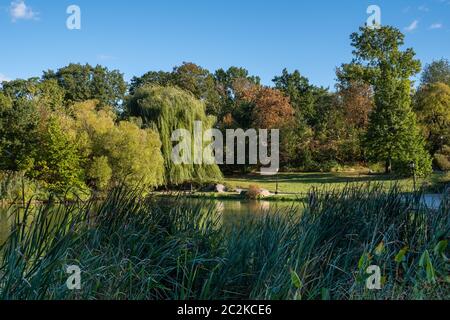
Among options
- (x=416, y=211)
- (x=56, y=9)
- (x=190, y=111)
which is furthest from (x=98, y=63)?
(x=416, y=211)

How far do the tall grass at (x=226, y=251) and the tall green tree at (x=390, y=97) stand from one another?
15.2 meters

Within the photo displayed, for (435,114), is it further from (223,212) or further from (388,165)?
(223,212)

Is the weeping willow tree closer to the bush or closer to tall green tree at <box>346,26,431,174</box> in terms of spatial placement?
the bush

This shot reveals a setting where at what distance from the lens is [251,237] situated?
13.4 feet

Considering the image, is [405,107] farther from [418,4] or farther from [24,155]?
[24,155]

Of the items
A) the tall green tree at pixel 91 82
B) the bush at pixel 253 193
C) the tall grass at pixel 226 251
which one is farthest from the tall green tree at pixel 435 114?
the tall grass at pixel 226 251

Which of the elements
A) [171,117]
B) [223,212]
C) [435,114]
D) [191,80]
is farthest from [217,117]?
[223,212]

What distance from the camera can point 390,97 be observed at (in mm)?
24234

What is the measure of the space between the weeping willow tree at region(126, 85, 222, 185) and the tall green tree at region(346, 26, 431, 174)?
780 centimetres

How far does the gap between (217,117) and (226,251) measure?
86.3 feet

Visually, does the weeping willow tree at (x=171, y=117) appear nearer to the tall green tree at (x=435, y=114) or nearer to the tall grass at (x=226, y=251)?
the tall green tree at (x=435, y=114)

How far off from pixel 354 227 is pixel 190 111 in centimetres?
1657

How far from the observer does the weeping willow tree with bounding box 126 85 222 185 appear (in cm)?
1991

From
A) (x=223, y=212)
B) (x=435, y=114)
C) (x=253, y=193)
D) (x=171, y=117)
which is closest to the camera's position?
(x=223, y=212)
